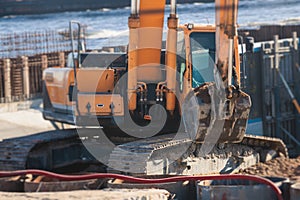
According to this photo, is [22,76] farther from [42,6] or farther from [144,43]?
[42,6]

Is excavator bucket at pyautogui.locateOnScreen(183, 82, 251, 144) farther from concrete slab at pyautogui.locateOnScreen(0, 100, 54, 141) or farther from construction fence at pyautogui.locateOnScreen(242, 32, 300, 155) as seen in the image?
concrete slab at pyautogui.locateOnScreen(0, 100, 54, 141)

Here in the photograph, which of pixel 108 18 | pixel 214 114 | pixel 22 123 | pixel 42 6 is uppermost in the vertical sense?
pixel 42 6

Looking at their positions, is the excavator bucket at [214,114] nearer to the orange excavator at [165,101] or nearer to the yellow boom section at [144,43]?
the orange excavator at [165,101]

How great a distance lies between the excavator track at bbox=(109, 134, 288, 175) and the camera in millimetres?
9469

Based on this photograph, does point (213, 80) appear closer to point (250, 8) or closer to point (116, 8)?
point (250, 8)

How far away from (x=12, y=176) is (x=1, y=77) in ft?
52.5

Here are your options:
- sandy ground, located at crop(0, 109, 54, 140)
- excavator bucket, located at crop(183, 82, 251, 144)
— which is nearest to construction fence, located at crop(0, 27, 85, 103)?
sandy ground, located at crop(0, 109, 54, 140)

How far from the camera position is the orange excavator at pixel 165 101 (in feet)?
29.0

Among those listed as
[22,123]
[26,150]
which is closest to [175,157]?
[26,150]

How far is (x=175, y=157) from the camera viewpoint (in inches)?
397

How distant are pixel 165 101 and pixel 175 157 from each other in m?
0.84

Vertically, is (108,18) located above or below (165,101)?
above

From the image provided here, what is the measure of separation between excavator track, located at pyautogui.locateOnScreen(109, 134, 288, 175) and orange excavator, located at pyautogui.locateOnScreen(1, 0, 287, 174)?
0.01 meters

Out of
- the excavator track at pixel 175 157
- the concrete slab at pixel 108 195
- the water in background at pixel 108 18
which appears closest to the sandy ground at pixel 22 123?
the excavator track at pixel 175 157
